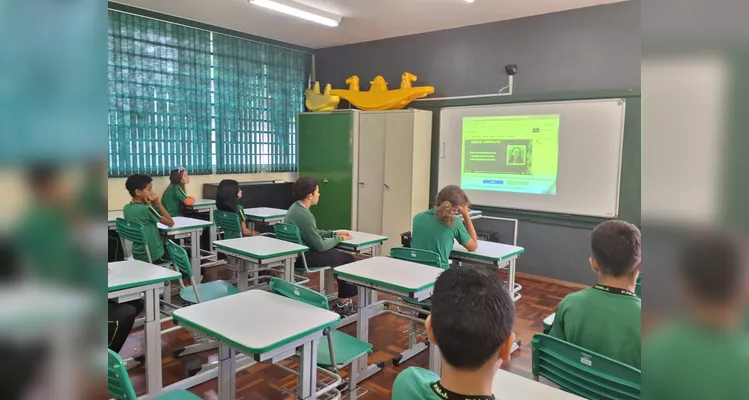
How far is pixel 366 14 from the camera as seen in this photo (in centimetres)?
519

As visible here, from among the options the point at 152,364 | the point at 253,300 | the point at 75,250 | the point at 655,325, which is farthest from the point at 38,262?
the point at 152,364

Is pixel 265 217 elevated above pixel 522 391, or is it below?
above

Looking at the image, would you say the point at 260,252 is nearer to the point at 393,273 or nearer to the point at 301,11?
the point at 393,273

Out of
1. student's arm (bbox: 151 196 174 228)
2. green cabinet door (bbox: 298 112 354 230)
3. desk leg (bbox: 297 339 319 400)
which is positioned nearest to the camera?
desk leg (bbox: 297 339 319 400)

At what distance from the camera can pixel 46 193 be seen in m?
0.26

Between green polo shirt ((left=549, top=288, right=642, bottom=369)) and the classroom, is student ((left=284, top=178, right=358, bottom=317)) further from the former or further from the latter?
green polo shirt ((left=549, top=288, right=642, bottom=369))

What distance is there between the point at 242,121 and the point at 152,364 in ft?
13.9

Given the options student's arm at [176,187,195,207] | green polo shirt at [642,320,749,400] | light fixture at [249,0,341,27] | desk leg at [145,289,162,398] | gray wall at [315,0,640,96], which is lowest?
desk leg at [145,289,162,398]

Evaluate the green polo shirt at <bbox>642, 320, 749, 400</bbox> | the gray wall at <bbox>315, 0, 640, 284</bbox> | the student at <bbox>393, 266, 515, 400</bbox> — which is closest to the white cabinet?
the gray wall at <bbox>315, 0, 640, 284</bbox>

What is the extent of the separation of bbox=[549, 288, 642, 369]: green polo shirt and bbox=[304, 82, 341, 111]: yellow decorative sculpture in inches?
206

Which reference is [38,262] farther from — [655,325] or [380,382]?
[380,382]

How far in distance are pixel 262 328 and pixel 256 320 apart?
0.10 m

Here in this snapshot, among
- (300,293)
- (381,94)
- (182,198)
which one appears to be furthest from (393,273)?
(381,94)

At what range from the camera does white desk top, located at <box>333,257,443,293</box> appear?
229 cm
